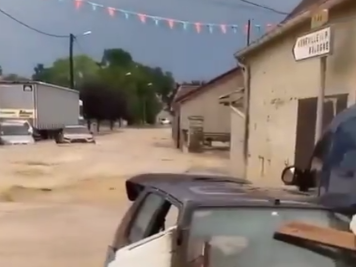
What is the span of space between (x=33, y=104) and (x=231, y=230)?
141ft

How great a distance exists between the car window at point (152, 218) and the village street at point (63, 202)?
4905mm

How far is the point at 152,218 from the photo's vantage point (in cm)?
439

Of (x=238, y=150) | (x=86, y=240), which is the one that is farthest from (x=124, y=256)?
(x=238, y=150)

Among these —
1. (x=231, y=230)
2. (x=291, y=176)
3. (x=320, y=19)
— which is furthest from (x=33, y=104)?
(x=231, y=230)

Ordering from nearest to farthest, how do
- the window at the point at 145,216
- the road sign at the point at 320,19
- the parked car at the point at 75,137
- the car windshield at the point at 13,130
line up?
1. the window at the point at 145,216
2. the road sign at the point at 320,19
3. the car windshield at the point at 13,130
4. the parked car at the point at 75,137

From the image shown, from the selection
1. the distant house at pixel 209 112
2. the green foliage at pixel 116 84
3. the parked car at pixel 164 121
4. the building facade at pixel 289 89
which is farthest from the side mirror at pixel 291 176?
the parked car at pixel 164 121

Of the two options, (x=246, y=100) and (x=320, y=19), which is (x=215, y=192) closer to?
(x=320, y=19)

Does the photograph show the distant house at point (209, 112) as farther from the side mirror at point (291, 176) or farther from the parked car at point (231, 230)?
the parked car at point (231, 230)

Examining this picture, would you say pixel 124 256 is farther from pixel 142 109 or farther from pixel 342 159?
pixel 142 109

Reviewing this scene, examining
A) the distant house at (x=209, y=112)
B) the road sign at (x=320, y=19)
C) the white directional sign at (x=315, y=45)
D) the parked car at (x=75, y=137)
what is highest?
the road sign at (x=320, y=19)

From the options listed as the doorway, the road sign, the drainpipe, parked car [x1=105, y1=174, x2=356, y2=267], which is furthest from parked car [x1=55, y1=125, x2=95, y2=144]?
parked car [x1=105, y1=174, x2=356, y2=267]

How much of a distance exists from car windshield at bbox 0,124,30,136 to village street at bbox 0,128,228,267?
7.42 m

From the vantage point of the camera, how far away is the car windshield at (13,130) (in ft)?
141

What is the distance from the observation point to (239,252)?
3.48 metres
